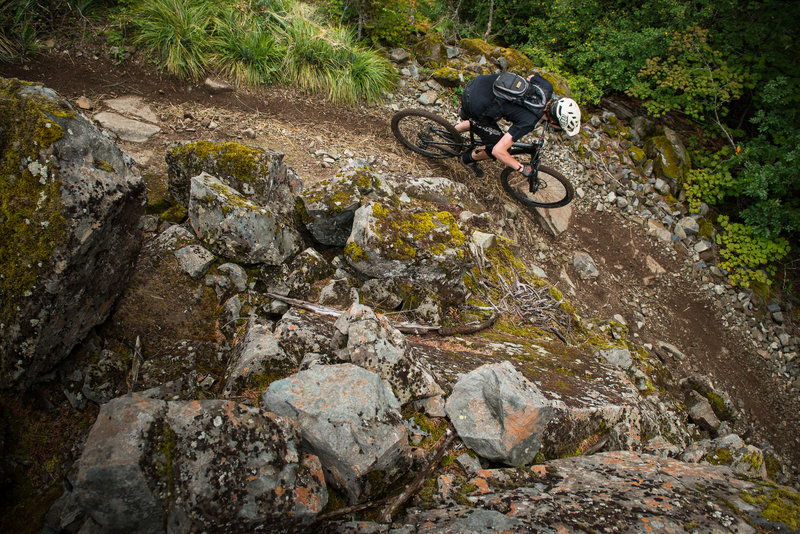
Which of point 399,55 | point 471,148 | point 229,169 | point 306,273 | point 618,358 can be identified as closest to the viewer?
point 306,273

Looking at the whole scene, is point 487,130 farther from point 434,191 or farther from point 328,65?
point 328,65

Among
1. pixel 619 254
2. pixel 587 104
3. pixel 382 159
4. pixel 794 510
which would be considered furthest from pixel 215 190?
pixel 587 104

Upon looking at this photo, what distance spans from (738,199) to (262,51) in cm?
944

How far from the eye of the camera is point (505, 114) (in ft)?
16.7

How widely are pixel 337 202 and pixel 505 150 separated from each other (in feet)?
9.63

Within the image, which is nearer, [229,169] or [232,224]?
[232,224]

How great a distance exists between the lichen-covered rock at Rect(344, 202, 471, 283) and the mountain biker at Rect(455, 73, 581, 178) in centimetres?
229

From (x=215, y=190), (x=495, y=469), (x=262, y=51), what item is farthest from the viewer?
(x=262, y=51)

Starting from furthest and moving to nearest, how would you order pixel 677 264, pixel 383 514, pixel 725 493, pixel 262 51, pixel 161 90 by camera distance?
pixel 677 264, pixel 262 51, pixel 161 90, pixel 725 493, pixel 383 514

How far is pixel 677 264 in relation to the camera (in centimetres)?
705

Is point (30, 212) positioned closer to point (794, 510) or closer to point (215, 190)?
point (215, 190)

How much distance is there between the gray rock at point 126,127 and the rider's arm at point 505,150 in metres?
4.79

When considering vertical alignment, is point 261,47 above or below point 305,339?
above

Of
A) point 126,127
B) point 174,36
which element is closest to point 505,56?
point 174,36
